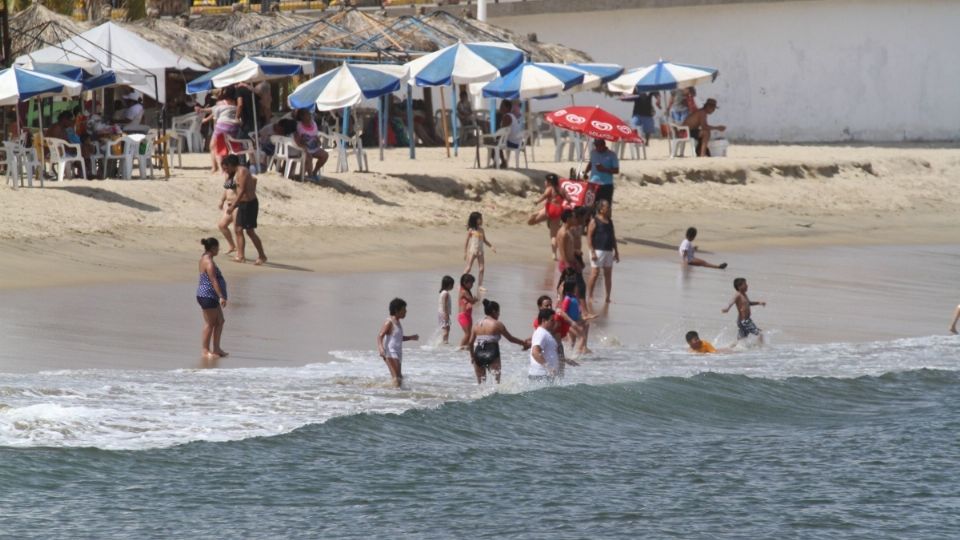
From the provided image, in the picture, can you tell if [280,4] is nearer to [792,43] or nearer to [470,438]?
[792,43]

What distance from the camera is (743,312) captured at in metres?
16.8

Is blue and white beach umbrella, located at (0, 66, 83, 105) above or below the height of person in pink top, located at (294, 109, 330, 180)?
above

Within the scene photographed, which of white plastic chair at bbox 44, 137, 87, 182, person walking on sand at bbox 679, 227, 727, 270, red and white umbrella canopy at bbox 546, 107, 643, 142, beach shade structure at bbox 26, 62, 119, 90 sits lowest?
person walking on sand at bbox 679, 227, 727, 270

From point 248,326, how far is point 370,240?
230 inches

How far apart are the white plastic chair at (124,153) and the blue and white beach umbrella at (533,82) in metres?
6.20

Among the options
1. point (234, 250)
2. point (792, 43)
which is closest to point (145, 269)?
point (234, 250)

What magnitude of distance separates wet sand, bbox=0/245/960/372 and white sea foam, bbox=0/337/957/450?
16.2 inches

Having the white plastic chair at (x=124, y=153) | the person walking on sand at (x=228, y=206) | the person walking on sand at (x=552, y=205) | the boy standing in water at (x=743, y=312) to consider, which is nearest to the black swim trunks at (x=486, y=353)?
the boy standing in water at (x=743, y=312)

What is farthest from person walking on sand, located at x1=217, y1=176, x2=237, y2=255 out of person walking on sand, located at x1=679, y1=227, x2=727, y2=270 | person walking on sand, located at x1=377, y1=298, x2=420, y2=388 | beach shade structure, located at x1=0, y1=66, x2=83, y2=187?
person walking on sand, located at x1=377, y1=298, x2=420, y2=388

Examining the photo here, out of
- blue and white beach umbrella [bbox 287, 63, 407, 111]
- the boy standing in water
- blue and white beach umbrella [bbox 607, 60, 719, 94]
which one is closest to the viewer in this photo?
the boy standing in water

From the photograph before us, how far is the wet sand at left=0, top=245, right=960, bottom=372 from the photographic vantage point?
14.9 metres

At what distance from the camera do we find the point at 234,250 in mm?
19875

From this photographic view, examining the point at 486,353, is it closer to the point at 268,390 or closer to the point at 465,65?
the point at 268,390

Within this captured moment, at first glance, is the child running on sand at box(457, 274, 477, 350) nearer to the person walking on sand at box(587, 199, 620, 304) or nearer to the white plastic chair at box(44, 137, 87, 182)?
the person walking on sand at box(587, 199, 620, 304)
